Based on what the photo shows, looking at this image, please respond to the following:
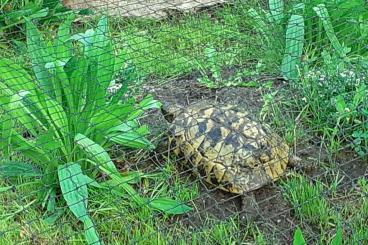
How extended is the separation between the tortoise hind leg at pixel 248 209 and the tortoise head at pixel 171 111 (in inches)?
20.3

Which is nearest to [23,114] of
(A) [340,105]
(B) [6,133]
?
(B) [6,133]

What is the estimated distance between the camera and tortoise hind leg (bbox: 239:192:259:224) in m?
2.39

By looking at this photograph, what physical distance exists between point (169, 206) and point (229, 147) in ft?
1.12

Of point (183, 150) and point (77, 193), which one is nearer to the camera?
point (77, 193)

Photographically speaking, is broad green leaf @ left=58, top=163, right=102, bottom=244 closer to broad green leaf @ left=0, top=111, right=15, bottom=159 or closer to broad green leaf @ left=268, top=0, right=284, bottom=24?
broad green leaf @ left=0, top=111, right=15, bottom=159

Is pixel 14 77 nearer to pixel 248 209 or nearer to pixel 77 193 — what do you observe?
pixel 77 193

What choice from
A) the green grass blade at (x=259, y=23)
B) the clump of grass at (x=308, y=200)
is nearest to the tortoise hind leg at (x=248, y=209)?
the clump of grass at (x=308, y=200)

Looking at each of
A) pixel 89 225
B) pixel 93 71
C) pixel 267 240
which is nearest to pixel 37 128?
pixel 93 71

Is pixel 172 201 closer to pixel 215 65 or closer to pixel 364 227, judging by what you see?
pixel 364 227

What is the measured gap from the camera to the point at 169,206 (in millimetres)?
2365

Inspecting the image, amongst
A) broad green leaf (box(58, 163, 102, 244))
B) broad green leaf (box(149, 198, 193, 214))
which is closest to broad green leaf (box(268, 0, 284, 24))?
broad green leaf (box(149, 198, 193, 214))

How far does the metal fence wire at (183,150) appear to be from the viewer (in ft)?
7.69

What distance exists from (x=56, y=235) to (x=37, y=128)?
45 centimetres

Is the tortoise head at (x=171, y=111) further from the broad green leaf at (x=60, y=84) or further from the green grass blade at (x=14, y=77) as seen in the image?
the green grass blade at (x=14, y=77)
